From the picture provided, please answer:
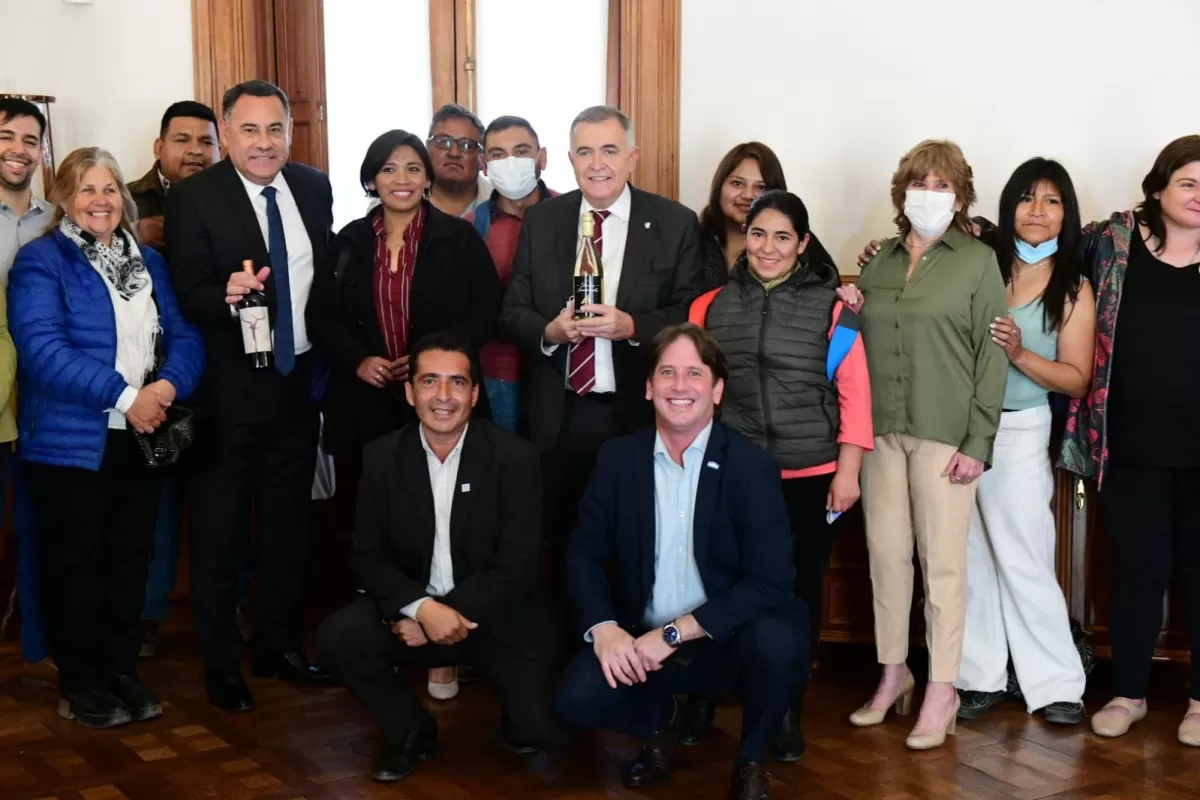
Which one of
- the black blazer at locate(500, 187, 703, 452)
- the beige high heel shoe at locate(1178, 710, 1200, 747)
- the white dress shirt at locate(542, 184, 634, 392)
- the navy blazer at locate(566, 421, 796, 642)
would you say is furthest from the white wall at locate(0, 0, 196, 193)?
the beige high heel shoe at locate(1178, 710, 1200, 747)

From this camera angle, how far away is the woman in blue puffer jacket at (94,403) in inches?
123

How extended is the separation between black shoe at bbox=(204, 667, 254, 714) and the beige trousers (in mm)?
1644

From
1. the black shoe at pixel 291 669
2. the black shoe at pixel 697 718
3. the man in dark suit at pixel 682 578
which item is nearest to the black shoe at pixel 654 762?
the man in dark suit at pixel 682 578

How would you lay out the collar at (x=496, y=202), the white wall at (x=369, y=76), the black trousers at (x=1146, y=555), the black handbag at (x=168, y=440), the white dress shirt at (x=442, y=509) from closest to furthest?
the white dress shirt at (x=442, y=509) → the black handbag at (x=168, y=440) → the black trousers at (x=1146, y=555) → the collar at (x=496, y=202) → the white wall at (x=369, y=76)

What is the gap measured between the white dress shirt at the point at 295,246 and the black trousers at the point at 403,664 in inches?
31.5

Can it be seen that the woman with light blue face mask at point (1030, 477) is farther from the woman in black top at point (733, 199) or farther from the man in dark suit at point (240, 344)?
the man in dark suit at point (240, 344)

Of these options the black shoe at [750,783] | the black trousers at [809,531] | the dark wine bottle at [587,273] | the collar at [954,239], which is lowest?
the black shoe at [750,783]

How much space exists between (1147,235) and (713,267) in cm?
111

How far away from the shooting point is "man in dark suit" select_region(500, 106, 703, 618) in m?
3.32

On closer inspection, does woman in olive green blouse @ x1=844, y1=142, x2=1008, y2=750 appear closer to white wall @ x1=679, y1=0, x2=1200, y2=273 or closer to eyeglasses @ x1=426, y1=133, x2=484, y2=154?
white wall @ x1=679, y1=0, x2=1200, y2=273

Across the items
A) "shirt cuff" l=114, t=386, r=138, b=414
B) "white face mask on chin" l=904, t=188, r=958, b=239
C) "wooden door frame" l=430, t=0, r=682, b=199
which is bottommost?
"shirt cuff" l=114, t=386, r=138, b=414

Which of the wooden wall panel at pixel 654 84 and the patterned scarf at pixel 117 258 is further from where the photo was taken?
the wooden wall panel at pixel 654 84

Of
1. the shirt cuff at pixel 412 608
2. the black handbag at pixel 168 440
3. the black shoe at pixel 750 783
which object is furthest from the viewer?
the black handbag at pixel 168 440

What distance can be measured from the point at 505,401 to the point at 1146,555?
1731 mm
